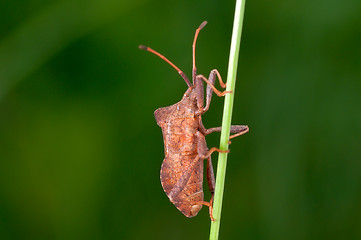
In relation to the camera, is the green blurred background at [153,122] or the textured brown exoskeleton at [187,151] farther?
the green blurred background at [153,122]

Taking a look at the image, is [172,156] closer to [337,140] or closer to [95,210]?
[95,210]

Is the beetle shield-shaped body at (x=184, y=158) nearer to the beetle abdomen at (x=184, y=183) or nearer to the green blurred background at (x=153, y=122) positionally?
the beetle abdomen at (x=184, y=183)

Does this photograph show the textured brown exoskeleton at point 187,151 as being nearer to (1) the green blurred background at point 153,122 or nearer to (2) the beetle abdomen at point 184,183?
(2) the beetle abdomen at point 184,183

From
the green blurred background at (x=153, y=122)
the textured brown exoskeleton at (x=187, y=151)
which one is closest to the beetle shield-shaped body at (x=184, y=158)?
the textured brown exoskeleton at (x=187, y=151)

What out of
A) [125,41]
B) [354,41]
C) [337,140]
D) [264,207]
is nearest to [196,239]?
[264,207]

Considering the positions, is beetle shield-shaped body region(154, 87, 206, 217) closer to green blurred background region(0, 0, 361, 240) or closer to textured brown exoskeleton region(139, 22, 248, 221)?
textured brown exoskeleton region(139, 22, 248, 221)

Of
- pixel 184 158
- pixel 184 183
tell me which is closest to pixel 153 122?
pixel 184 158

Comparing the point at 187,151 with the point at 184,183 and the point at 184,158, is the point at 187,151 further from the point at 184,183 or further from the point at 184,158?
the point at 184,183
